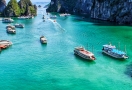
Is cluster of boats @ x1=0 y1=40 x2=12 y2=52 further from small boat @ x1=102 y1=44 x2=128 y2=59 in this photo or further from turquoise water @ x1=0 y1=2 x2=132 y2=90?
small boat @ x1=102 y1=44 x2=128 y2=59

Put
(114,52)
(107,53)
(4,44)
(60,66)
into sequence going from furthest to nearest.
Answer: (4,44)
(107,53)
(114,52)
(60,66)

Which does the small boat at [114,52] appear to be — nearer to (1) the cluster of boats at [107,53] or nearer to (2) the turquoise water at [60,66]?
(1) the cluster of boats at [107,53]

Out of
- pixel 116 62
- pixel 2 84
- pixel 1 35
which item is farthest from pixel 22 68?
pixel 1 35

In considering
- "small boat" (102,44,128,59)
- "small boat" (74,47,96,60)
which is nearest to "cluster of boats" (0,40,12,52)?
"small boat" (74,47,96,60)

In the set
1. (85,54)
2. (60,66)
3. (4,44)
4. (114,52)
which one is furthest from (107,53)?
(4,44)

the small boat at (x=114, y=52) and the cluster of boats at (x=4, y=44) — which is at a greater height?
the cluster of boats at (x=4, y=44)

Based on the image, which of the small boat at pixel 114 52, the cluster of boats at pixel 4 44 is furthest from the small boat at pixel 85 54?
the cluster of boats at pixel 4 44

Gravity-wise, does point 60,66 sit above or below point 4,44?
below

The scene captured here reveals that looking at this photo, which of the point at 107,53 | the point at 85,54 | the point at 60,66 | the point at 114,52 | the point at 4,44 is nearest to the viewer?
the point at 60,66

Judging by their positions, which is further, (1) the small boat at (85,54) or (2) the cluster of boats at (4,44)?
(2) the cluster of boats at (4,44)

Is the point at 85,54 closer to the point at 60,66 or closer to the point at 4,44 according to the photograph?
the point at 60,66

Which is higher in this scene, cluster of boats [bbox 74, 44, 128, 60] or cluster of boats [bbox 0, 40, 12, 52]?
cluster of boats [bbox 0, 40, 12, 52]
